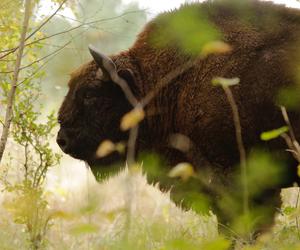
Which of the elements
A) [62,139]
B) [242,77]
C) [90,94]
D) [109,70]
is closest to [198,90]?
[242,77]

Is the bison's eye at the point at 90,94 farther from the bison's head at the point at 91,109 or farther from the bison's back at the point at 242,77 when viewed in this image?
the bison's back at the point at 242,77

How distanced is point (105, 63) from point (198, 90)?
851 mm

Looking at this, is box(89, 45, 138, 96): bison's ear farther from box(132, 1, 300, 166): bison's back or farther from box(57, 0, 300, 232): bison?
box(132, 1, 300, 166): bison's back

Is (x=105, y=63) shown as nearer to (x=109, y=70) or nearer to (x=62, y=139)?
(x=109, y=70)

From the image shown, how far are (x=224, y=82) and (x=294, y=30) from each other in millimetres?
2522

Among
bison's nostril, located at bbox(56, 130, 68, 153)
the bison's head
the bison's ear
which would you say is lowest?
bison's nostril, located at bbox(56, 130, 68, 153)

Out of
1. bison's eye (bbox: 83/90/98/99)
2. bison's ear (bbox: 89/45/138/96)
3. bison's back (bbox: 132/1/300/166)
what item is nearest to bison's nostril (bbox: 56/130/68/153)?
bison's eye (bbox: 83/90/98/99)

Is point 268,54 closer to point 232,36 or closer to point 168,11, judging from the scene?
point 232,36

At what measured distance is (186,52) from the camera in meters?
4.50

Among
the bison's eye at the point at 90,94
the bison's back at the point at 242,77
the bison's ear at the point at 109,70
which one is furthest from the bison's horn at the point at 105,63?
the bison's back at the point at 242,77

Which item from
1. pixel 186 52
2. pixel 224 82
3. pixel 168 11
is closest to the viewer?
pixel 224 82

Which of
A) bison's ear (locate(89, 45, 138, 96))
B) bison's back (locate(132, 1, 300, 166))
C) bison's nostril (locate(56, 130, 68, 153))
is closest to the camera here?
bison's back (locate(132, 1, 300, 166))

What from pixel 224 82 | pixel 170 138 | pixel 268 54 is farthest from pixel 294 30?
pixel 224 82

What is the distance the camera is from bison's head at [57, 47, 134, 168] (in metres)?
4.87
